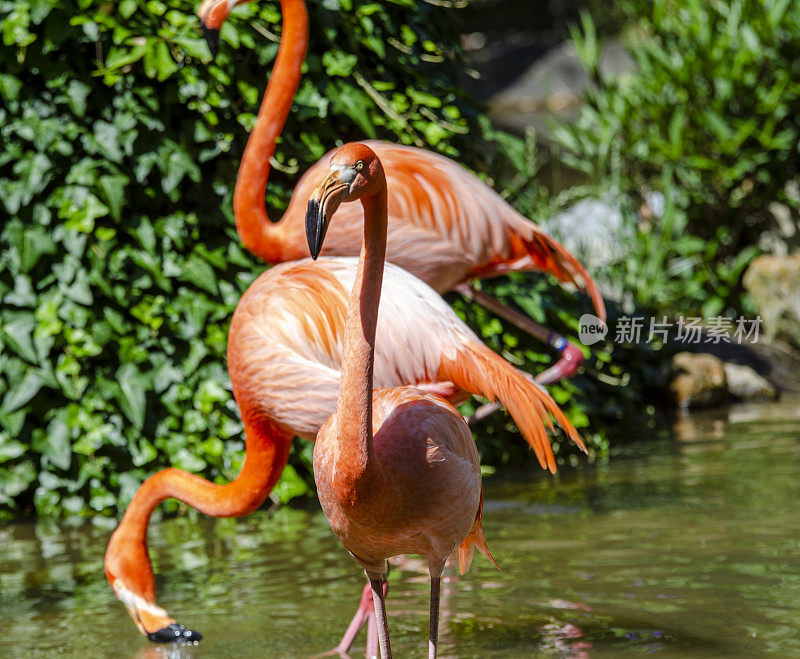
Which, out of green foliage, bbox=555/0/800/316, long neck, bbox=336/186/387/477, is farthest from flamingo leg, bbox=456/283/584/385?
green foliage, bbox=555/0/800/316

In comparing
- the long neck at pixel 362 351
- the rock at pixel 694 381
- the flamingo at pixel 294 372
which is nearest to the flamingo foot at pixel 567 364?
the flamingo at pixel 294 372

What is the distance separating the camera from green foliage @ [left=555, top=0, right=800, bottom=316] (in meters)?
7.89

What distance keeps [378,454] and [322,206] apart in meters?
0.63

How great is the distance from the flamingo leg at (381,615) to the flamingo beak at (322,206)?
38.0 inches

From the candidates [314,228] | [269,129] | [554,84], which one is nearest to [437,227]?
[269,129]

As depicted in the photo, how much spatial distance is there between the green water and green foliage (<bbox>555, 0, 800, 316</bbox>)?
10.2 ft

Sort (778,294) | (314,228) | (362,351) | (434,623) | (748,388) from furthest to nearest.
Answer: (778,294), (748,388), (434,623), (362,351), (314,228)

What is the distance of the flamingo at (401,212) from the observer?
3.75m

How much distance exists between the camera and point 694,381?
259 inches

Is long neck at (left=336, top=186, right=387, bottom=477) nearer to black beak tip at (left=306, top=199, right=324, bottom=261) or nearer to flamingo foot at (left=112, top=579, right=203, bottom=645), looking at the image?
black beak tip at (left=306, top=199, right=324, bottom=261)

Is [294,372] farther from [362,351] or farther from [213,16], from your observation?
[213,16]

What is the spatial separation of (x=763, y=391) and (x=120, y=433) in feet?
13.9

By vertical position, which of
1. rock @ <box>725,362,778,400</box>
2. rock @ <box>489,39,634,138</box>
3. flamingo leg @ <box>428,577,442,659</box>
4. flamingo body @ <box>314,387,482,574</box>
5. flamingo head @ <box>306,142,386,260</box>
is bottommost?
flamingo leg @ <box>428,577,442,659</box>

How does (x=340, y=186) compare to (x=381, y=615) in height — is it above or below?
above
